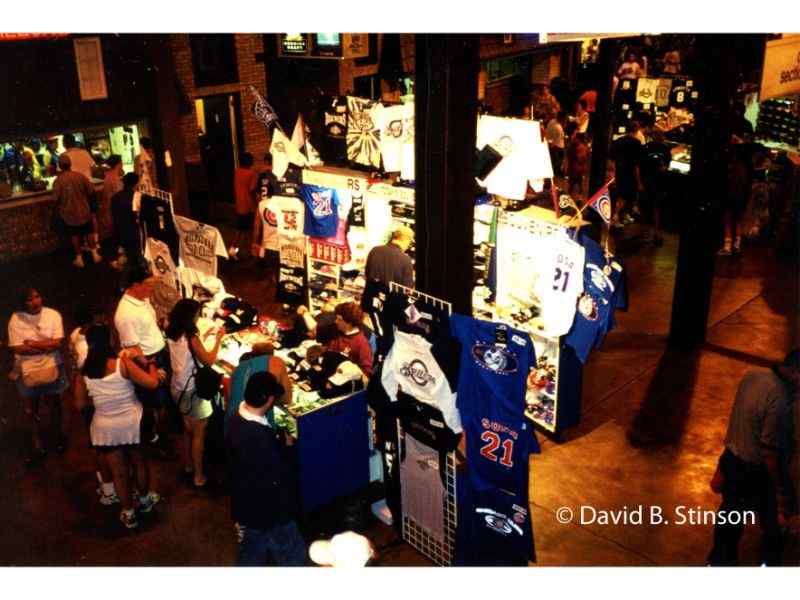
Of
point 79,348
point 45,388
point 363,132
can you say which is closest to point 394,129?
point 363,132

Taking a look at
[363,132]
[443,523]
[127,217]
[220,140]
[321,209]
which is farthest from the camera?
[220,140]

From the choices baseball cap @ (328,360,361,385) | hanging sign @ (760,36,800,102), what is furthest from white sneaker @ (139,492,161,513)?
hanging sign @ (760,36,800,102)

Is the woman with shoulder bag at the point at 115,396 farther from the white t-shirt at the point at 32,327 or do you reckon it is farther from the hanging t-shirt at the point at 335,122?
the hanging t-shirt at the point at 335,122

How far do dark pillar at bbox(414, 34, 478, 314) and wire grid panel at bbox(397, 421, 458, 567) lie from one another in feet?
4.33

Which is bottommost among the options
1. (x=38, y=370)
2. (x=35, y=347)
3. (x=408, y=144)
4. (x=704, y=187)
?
(x=38, y=370)

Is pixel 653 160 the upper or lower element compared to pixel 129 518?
upper

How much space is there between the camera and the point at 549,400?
8180mm

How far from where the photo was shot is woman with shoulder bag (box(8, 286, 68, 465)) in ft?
24.8

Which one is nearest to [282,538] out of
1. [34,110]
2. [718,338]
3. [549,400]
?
[549,400]

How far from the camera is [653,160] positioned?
1440 centimetres

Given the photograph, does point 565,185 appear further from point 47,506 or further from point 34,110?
point 47,506

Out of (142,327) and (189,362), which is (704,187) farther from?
(142,327)

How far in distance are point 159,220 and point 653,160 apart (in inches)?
358

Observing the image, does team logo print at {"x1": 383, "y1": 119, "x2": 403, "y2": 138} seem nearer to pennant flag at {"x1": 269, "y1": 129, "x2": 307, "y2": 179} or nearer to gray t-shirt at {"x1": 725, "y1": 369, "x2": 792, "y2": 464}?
pennant flag at {"x1": 269, "y1": 129, "x2": 307, "y2": 179}
